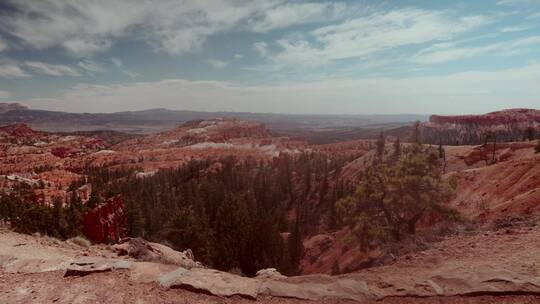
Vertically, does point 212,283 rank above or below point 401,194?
below

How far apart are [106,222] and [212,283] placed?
177 feet

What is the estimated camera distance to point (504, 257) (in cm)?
1387

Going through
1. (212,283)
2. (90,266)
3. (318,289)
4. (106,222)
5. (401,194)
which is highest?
(401,194)

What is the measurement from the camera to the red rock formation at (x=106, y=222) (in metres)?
53.8

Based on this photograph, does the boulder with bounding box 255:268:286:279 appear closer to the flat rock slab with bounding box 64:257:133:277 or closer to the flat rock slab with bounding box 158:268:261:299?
the flat rock slab with bounding box 158:268:261:299

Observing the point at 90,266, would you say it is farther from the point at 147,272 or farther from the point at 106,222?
the point at 106,222

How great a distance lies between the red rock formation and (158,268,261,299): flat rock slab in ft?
137

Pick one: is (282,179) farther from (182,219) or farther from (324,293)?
(324,293)

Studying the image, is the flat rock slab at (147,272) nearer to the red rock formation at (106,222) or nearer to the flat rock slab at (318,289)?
the flat rock slab at (318,289)

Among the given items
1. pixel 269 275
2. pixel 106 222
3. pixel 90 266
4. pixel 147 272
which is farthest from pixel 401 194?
pixel 106 222

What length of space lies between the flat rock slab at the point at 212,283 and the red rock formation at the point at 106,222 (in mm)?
41626

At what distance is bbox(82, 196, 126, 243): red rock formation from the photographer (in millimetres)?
53750

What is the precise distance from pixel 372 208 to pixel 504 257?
606 inches

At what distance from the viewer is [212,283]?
484 inches
